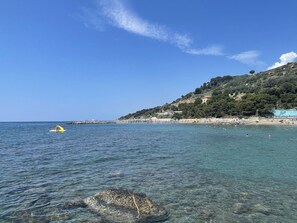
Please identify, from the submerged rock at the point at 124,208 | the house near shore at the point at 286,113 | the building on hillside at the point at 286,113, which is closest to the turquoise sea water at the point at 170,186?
the submerged rock at the point at 124,208

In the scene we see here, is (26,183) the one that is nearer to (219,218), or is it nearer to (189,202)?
(189,202)

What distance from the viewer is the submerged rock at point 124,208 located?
37.1ft

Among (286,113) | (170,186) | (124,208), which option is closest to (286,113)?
(286,113)

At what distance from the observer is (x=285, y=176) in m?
19.5

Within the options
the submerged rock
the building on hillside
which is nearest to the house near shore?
the building on hillside

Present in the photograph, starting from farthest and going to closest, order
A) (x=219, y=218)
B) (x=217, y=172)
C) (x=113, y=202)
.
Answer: (x=217, y=172) < (x=113, y=202) < (x=219, y=218)

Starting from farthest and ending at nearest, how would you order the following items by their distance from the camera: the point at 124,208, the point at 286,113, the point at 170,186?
1. the point at 286,113
2. the point at 170,186
3. the point at 124,208

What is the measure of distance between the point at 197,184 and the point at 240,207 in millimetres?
4600

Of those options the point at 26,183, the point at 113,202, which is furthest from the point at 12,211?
the point at 26,183

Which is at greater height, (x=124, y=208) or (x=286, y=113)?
(x=286, y=113)

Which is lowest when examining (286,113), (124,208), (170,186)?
(170,186)

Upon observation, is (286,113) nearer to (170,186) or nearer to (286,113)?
(286,113)

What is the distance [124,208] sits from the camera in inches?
468

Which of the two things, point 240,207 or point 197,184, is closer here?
point 240,207
